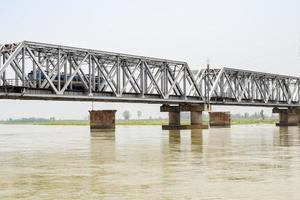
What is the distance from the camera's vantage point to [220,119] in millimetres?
127062

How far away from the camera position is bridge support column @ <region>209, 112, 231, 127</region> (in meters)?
126

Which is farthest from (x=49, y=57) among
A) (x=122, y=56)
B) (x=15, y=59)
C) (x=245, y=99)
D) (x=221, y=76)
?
(x=245, y=99)

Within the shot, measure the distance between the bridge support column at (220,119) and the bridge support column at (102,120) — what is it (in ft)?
123

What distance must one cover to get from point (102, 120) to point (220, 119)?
39503mm

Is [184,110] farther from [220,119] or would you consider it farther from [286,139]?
[286,139]

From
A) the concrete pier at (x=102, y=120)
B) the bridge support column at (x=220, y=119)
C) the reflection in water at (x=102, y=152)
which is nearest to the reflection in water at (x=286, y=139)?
the reflection in water at (x=102, y=152)

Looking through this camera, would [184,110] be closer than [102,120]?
Yes

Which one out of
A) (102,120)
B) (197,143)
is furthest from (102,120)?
(197,143)

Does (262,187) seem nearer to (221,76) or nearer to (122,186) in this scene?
(122,186)

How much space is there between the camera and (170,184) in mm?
15633

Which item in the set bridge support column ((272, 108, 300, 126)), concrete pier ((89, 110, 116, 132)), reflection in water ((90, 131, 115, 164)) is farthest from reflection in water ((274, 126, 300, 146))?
bridge support column ((272, 108, 300, 126))

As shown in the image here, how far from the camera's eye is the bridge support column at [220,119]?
126106mm

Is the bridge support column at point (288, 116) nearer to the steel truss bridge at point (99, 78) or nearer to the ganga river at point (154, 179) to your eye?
the steel truss bridge at point (99, 78)

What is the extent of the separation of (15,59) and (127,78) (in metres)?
23.1
